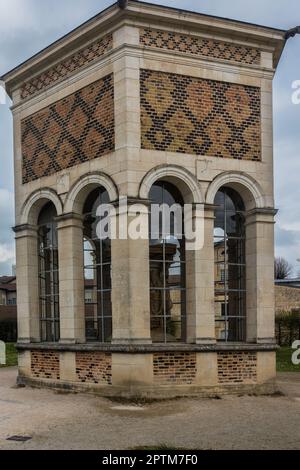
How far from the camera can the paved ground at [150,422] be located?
7.56m

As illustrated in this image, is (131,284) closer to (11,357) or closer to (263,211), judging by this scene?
(263,211)

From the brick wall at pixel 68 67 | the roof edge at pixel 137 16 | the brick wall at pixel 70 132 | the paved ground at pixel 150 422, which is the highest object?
the roof edge at pixel 137 16

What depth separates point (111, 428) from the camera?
8.51m

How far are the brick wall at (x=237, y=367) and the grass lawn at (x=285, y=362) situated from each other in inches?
274

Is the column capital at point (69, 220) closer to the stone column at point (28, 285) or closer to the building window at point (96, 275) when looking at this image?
the building window at point (96, 275)

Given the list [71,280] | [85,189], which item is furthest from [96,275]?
[85,189]

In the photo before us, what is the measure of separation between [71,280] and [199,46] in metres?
5.88

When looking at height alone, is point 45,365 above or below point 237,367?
below

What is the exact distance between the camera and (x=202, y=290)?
11703 millimetres

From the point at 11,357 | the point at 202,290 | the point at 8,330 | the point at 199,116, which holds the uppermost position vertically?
the point at 199,116

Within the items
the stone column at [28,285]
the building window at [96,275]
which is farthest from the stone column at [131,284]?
the stone column at [28,285]

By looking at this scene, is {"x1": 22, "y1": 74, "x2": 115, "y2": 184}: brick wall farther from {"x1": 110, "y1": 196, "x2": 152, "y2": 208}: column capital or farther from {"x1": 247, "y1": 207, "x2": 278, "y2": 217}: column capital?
{"x1": 247, "y1": 207, "x2": 278, "y2": 217}: column capital

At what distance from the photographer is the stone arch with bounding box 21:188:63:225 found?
43.3 feet

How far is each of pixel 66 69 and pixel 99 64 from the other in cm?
124
